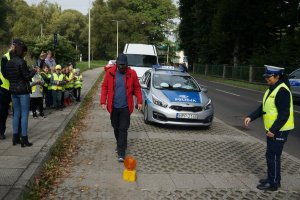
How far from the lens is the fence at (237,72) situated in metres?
38.1

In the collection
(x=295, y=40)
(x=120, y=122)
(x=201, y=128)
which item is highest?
(x=295, y=40)

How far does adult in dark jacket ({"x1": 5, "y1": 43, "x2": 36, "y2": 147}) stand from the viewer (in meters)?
7.72

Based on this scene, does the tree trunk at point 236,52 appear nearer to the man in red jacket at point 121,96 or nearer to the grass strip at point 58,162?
the grass strip at point 58,162

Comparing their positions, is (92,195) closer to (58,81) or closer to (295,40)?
(58,81)

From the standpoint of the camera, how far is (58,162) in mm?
7371

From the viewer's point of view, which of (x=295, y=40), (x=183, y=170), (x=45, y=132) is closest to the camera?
(x=183, y=170)

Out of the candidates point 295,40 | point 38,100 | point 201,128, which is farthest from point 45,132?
point 295,40

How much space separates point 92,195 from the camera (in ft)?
18.6

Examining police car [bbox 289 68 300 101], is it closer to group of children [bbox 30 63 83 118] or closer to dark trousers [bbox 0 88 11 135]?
group of children [bbox 30 63 83 118]

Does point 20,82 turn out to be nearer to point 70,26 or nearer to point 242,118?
point 242,118

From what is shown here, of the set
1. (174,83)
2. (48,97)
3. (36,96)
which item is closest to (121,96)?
(36,96)

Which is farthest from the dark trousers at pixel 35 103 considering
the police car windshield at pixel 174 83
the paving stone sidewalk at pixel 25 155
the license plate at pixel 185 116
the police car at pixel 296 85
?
the police car at pixel 296 85

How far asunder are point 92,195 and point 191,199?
1.30 meters

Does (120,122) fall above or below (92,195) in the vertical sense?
above
